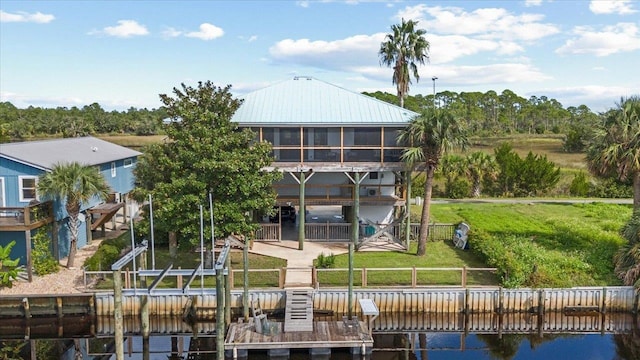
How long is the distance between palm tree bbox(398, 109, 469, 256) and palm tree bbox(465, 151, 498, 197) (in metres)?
20.1

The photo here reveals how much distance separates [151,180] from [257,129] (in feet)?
20.8

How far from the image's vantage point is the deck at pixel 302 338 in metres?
19.4

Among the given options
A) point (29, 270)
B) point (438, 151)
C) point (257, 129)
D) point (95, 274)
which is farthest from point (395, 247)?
point (29, 270)

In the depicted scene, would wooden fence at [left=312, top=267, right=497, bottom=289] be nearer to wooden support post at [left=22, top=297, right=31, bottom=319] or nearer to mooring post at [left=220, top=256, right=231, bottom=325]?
mooring post at [left=220, top=256, right=231, bottom=325]

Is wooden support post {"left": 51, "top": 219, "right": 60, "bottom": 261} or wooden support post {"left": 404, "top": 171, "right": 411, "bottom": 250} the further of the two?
wooden support post {"left": 404, "top": 171, "right": 411, "bottom": 250}

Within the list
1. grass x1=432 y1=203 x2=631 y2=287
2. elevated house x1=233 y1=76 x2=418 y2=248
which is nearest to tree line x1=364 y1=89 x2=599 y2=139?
grass x1=432 y1=203 x2=631 y2=287

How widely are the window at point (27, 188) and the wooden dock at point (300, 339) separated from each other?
1359 centimetres

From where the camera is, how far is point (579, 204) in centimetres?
4219

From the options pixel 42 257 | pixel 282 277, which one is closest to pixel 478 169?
pixel 282 277

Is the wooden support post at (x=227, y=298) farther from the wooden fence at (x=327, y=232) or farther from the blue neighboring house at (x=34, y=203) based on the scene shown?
the blue neighboring house at (x=34, y=203)

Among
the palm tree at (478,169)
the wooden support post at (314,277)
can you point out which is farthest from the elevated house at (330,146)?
the palm tree at (478,169)

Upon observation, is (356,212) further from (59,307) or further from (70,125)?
(70,125)

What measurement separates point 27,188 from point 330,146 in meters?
15.8

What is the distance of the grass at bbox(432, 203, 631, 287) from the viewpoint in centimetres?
2414
